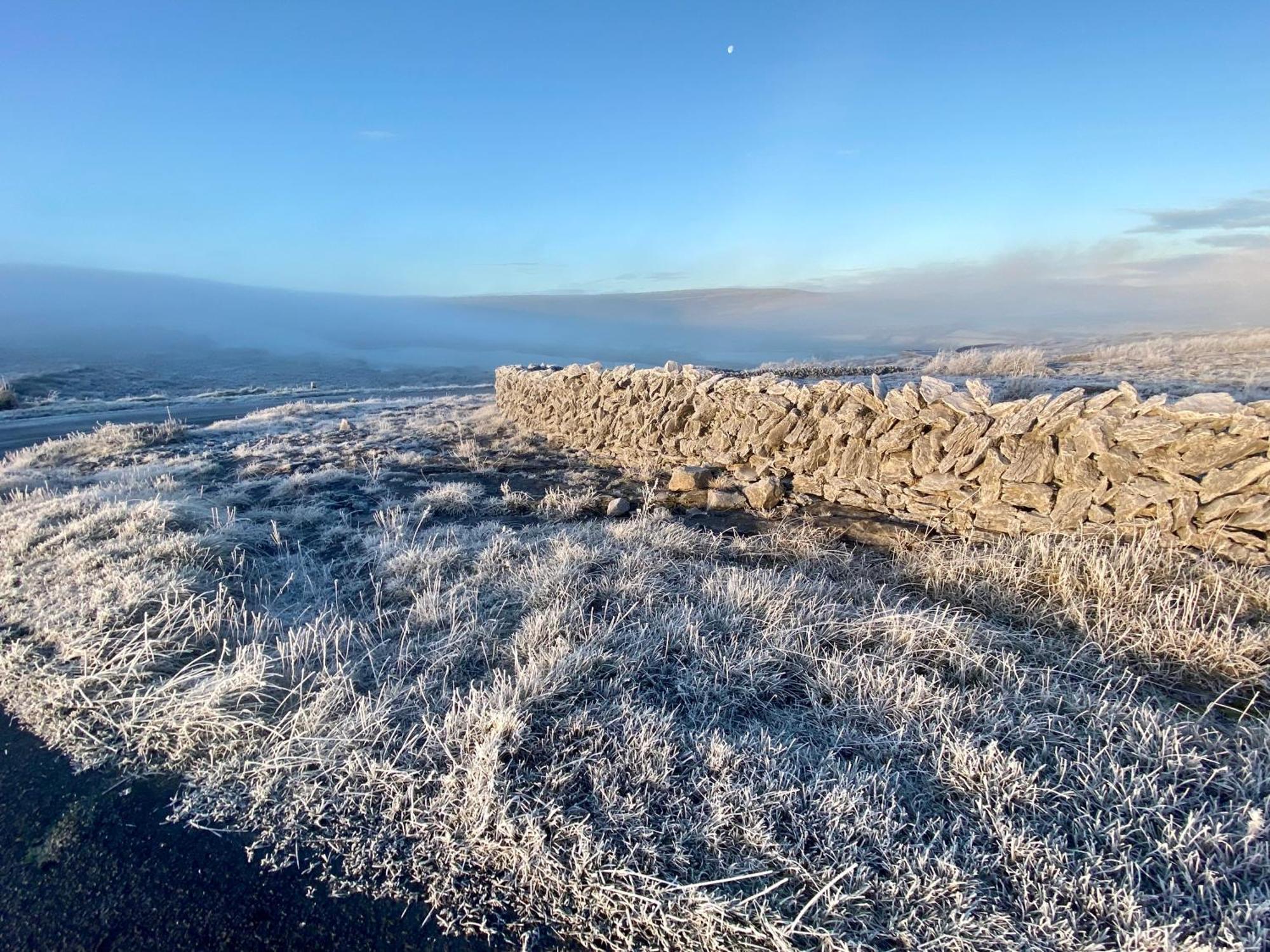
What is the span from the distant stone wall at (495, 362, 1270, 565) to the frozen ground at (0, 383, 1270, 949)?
1.43ft

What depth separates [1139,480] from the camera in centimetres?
444

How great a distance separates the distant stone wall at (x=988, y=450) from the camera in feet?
13.6

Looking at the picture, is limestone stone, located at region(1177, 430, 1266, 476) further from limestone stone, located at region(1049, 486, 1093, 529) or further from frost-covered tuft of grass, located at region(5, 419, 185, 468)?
frost-covered tuft of grass, located at region(5, 419, 185, 468)

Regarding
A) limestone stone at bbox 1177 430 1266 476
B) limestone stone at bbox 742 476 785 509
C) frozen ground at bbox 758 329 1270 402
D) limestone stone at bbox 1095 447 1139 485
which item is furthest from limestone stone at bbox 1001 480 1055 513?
frozen ground at bbox 758 329 1270 402

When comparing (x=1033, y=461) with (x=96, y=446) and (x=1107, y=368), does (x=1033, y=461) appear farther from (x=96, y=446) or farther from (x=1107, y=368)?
(x=96, y=446)

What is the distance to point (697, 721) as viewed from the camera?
280cm

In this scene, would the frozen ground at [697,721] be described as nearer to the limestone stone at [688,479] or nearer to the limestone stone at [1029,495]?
the limestone stone at [1029,495]

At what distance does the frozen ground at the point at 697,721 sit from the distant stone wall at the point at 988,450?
0.44 metres

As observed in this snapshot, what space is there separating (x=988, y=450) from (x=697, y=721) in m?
4.07

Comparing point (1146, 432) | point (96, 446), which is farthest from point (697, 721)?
point (96, 446)

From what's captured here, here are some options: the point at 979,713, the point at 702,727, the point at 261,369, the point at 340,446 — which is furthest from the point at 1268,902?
the point at 261,369

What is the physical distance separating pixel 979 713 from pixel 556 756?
6.53ft

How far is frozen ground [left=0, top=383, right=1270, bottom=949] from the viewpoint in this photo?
1.96 meters

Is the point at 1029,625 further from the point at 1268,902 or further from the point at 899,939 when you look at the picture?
the point at 899,939
